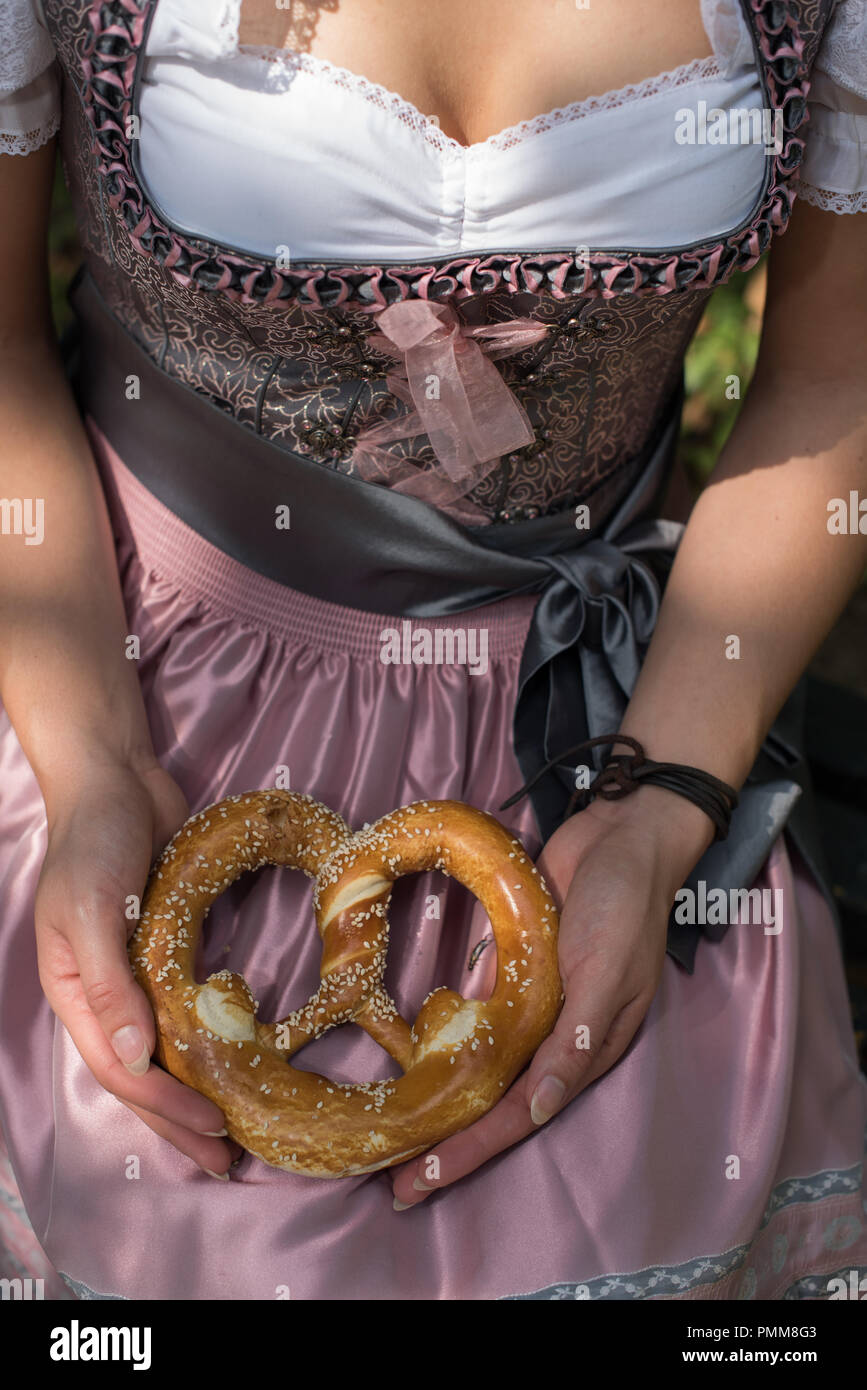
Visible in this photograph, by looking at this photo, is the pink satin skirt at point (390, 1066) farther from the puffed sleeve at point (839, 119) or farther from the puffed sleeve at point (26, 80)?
the puffed sleeve at point (839, 119)

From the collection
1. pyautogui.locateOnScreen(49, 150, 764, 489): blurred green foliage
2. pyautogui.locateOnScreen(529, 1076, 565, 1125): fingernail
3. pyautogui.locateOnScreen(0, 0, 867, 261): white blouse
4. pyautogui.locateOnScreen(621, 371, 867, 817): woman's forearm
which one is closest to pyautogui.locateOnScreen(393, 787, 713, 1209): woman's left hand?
pyautogui.locateOnScreen(529, 1076, 565, 1125): fingernail

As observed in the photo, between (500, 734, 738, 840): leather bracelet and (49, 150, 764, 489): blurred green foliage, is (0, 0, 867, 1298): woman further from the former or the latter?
(49, 150, 764, 489): blurred green foliage

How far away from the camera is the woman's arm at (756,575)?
3.19 feet

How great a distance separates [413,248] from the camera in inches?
33.8

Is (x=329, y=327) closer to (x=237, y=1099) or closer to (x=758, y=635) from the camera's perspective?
(x=758, y=635)

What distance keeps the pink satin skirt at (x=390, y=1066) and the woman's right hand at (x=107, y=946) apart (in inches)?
2.3

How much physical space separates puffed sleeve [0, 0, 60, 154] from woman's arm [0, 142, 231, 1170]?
0.02m

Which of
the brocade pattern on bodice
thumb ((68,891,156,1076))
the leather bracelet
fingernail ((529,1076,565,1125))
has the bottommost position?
fingernail ((529,1076,565,1125))

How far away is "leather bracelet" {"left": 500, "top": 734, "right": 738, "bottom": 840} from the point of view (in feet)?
3.23

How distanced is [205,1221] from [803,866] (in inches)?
25.6

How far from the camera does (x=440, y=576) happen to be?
3.48ft

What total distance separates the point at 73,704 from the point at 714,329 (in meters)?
1.74

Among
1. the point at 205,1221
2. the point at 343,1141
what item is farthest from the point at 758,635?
the point at 205,1221

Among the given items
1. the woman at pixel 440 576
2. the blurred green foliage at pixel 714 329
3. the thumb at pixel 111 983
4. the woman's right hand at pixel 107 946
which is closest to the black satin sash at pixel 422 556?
the woman at pixel 440 576
